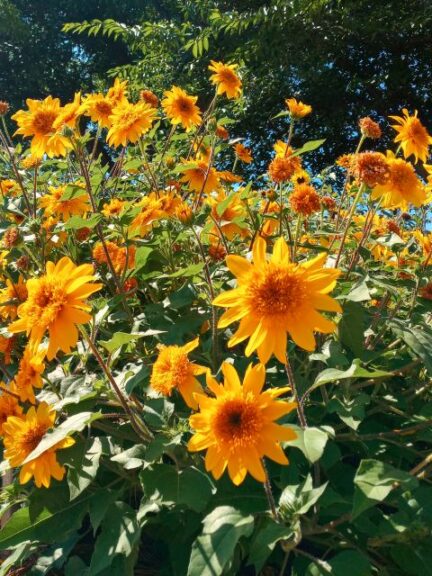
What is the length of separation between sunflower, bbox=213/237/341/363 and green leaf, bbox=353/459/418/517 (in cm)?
28

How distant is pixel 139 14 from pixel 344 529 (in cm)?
1507

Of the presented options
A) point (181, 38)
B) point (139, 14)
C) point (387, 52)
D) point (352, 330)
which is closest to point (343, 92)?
point (387, 52)

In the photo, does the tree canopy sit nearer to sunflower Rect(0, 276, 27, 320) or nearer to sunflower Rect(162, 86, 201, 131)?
sunflower Rect(162, 86, 201, 131)

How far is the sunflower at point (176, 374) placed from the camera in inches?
51.4

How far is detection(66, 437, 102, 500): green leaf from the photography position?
1.31 meters

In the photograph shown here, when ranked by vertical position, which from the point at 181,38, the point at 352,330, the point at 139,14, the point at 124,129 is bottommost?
the point at 352,330

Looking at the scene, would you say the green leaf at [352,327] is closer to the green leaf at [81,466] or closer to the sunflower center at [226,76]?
the green leaf at [81,466]

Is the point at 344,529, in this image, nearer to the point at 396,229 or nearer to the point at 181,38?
the point at 396,229

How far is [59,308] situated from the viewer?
121 centimetres

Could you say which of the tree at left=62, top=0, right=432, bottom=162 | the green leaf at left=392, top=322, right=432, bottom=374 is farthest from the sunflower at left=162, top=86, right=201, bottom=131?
the tree at left=62, top=0, right=432, bottom=162

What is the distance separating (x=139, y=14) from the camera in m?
14.3

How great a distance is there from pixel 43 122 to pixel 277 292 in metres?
1.41

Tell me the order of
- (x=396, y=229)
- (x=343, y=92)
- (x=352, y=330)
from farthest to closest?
1. (x=343, y=92)
2. (x=396, y=229)
3. (x=352, y=330)

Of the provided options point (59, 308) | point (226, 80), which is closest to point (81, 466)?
point (59, 308)
